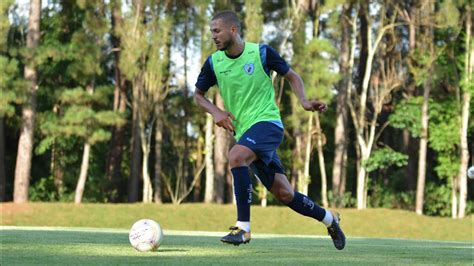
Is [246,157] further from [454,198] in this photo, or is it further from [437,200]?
[437,200]

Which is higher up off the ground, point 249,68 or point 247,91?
point 249,68

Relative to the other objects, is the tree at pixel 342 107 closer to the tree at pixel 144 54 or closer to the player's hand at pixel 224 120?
the tree at pixel 144 54

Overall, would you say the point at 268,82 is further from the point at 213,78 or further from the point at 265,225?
the point at 265,225

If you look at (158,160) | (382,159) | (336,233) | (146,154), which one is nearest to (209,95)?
(146,154)

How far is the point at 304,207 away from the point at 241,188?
2.82 feet

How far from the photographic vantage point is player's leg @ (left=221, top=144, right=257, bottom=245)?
28.1 ft

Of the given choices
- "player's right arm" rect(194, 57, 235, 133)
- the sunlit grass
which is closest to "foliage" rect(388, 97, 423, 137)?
the sunlit grass

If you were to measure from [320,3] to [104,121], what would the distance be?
1063 cm

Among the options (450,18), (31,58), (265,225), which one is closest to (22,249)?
(265,225)

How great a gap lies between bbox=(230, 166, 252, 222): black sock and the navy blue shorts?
215 millimetres

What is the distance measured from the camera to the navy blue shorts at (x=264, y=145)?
8.64 m

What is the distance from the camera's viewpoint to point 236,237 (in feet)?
28.1

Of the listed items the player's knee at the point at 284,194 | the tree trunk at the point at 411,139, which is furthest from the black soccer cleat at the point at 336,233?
the tree trunk at the point at 411,139

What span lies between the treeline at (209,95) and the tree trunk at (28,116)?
0.05 metres
